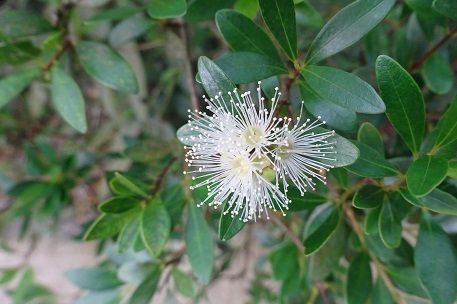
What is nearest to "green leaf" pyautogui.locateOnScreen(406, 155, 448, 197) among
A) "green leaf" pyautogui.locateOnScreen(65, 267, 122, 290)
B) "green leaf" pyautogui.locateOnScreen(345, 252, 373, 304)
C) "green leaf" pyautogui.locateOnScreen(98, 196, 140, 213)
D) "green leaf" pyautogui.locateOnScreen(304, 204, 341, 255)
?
"green leaf" pyautogui.locateOnScreen(304, 204, 341, 255)

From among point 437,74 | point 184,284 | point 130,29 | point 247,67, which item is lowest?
point 184,284

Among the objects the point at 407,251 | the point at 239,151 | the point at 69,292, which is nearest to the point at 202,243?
the point at 239,151

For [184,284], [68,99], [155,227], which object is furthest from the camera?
[184,284]

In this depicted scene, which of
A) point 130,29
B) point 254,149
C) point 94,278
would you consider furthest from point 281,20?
point 94,278

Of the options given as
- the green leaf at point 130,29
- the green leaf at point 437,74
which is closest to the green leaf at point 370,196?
the green leaf at point 437,74

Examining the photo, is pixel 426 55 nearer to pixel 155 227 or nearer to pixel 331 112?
pixel 331 112

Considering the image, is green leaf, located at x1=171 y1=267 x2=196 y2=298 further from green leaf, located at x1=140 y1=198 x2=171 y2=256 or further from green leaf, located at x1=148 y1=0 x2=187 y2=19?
green leaf, located at x1=148 y1=0 x2=187 y2=19

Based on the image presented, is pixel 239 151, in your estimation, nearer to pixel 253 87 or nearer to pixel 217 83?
pixel 217 83

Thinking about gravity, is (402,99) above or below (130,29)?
below
